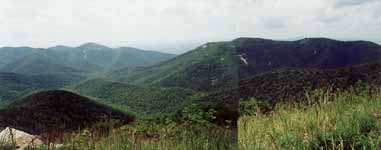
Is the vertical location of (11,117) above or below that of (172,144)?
below

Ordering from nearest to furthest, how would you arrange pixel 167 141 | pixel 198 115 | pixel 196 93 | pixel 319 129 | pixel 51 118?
1. pixel 167 141
2. pixel 319 129
3. pixel 198 115
4. pixel 51 118
5. pixel 196 93

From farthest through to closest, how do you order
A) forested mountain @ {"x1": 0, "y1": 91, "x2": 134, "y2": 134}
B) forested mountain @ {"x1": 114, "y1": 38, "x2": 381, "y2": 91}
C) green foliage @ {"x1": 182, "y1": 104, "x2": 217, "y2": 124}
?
forested mountain @ {"x1": 114, "y1": 38, "x2": 381, "y2": 91}, forested mountain @ {"x1": 0, "y1": 91, "x2": 134, "y2": 134}, green foliage @ {"x1": 182, "y1": 104, "x2": 217, "y2": 124}

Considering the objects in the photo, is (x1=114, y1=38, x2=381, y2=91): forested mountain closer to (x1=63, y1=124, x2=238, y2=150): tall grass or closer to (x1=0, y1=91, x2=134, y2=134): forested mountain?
(x1=0, y1=91, x2=134, y2=134): forested mountain

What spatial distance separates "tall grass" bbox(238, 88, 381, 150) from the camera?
10.4 feet

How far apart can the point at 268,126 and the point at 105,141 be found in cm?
148

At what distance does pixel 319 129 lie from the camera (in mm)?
3410

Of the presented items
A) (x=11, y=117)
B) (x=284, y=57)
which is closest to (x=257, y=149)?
(x=11, y=117)

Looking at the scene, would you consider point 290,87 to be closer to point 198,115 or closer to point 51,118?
point 51,118

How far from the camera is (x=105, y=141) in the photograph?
3.49 meters

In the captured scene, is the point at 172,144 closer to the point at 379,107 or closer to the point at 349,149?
the point at 349,149

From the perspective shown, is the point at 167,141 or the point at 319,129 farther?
the point at 319,129

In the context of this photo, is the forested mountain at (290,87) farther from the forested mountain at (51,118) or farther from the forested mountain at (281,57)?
the forested mountain at (281,57)

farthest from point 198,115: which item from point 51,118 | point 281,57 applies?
point 281,57

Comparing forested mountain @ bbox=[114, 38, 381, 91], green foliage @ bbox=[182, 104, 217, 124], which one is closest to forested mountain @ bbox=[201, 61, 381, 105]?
green foliage @ bbox=[182, 104, 217, 124]
